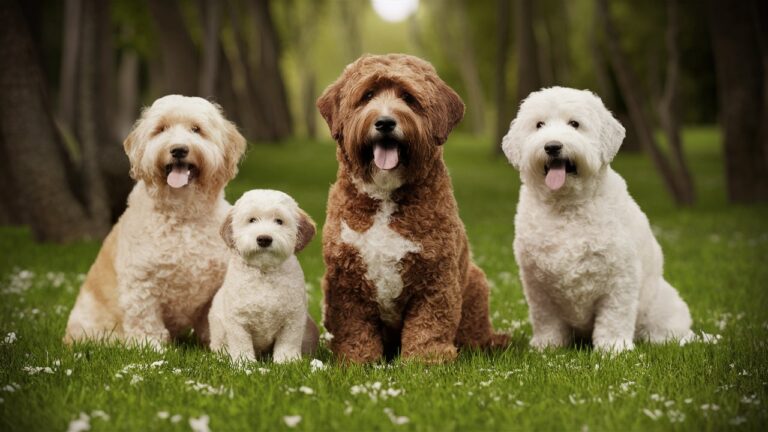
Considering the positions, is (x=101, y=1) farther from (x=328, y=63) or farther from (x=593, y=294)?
(x=328, y=63)

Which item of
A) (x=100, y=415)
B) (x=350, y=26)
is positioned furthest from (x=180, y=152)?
(x=350, y=26)

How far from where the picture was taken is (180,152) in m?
5.47

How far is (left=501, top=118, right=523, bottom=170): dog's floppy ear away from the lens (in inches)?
217

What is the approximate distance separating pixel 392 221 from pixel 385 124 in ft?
2.27

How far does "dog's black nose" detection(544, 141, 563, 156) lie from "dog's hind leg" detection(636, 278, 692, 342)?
154cm

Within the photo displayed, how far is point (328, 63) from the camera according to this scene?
5491 centimetres

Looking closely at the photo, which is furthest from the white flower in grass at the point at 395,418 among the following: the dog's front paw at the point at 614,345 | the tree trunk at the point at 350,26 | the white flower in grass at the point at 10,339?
the tree trunk at the point at 350,26

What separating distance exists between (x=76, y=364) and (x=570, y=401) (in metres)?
2.93

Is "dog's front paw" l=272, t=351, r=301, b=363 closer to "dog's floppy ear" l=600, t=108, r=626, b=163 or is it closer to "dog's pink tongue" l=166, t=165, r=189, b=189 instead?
"dog's pink tongue" l=166, t=165, r=189, b=189

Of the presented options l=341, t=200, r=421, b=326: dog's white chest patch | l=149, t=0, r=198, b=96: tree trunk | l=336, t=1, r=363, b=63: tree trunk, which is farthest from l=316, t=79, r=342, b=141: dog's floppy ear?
l=336, t=1, r=363, b=63: tree trunk

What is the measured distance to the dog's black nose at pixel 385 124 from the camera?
469cm

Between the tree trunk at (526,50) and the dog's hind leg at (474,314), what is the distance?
1860 centimetres

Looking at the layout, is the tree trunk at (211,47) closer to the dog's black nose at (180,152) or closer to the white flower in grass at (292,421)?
the dog's black nose at (180,152)

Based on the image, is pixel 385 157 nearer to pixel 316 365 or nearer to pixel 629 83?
pixel 316 365
